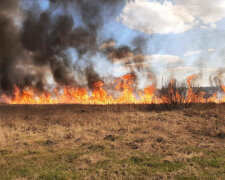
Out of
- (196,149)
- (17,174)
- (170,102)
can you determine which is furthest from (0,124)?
(170,102)

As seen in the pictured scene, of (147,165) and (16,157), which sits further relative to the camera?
(16,157)

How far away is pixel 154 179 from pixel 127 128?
832 centimetres

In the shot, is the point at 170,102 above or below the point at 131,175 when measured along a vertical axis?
above

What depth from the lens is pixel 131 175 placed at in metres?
6.27

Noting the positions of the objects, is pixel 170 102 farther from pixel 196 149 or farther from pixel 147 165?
pixel 147 165

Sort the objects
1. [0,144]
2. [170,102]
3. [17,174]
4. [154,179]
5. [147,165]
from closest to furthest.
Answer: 1. [154,179]
2. [17,174]
3. [147,165]
4. [0,144]
5. [170,102]

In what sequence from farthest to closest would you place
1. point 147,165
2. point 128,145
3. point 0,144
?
point 0,144
point 128,145
point 147,165

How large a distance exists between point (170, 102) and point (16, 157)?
20594 mm

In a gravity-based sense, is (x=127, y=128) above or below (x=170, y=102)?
below

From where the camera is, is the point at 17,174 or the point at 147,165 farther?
the point at 147,165

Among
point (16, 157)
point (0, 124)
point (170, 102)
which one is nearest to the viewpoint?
point (16, 157)

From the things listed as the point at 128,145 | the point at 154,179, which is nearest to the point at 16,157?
the point at 128,145

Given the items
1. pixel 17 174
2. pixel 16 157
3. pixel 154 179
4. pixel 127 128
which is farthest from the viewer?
pixel 127 128

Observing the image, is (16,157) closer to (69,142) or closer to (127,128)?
(69,142)
